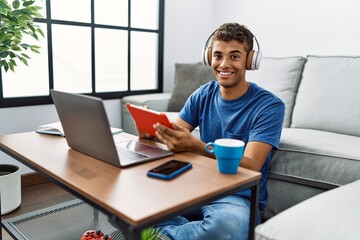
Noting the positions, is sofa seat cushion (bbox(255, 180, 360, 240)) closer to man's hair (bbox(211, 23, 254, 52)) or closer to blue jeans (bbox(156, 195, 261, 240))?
blue jeans (bbox(156, 195, 261, 240))

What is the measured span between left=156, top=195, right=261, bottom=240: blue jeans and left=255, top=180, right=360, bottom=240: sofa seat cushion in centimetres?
22

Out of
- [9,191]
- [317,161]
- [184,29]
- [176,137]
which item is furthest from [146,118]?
[184,29]

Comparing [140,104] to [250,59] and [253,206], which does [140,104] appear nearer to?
[250,59]

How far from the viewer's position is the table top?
75cm

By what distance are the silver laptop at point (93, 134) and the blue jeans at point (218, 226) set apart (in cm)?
24

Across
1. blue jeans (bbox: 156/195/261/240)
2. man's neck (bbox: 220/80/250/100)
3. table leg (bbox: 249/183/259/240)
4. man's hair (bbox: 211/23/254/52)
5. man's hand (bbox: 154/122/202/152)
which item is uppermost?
man's hair (bbox: 211/23/254/52)

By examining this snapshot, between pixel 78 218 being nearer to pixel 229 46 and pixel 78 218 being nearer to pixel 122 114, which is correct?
pixel 229 46

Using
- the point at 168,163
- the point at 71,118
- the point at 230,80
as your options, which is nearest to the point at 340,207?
the point at 168,163

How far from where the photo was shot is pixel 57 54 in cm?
253

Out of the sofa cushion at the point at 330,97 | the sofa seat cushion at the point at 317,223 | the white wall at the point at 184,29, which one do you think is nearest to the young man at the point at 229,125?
the sofa seat cushion at the point at 317,223

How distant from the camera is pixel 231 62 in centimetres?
139

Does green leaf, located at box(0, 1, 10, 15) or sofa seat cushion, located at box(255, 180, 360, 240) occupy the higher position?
green leaf, located at box(0, 1, 10, 15)

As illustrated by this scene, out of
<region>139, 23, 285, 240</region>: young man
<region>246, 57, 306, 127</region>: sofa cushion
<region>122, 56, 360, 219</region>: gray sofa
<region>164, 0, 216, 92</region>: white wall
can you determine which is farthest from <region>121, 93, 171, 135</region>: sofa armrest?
<region>139, 23, 285, 240</region>: young man

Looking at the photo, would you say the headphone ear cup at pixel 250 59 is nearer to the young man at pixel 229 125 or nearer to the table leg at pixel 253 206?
the young man at pixel 229 125
